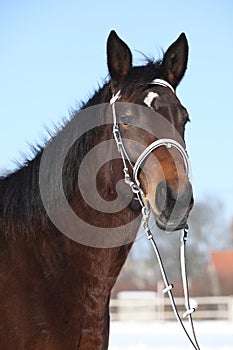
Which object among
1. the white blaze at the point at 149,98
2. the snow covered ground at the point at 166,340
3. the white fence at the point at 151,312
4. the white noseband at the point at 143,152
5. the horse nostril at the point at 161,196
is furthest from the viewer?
the white fence at the point at 151,312

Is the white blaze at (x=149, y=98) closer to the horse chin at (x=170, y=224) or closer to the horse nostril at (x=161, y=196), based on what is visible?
the horse nostril at (x=161, y=196)

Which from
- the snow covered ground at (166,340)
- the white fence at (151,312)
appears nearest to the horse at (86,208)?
the snow covered ground at (166,340)

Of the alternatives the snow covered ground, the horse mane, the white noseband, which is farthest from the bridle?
the snow covered ground

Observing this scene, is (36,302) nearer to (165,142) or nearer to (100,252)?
(100,252)

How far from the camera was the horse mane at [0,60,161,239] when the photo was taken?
13.7 feet

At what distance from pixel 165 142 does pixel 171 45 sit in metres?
0.94

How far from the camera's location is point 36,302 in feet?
12.9

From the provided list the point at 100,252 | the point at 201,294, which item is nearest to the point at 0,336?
the point at 100,252

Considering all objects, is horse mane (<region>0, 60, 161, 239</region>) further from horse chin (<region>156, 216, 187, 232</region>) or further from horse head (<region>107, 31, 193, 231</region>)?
horse chin (<region>156, 216, 187, 232</region>)

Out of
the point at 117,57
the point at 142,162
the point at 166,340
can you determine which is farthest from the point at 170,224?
the point at 166,340

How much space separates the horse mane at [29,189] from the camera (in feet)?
13.7

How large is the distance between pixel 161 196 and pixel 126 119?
0.61 meters

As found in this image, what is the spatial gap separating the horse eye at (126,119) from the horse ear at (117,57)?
0.93 ft

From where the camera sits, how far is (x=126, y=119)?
4.12m
